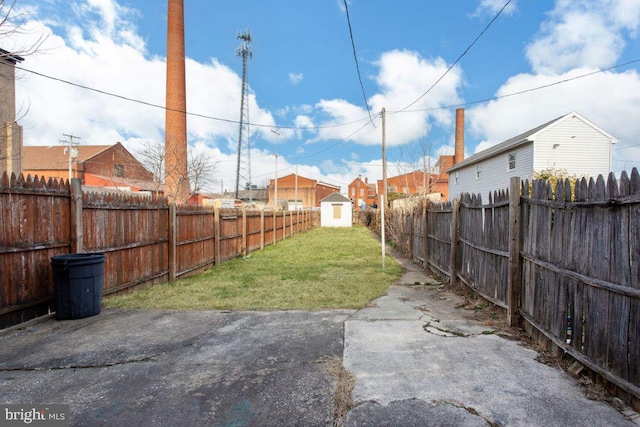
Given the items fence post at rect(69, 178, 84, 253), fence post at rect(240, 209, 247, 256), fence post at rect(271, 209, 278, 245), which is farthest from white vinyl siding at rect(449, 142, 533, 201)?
fence post at rect(69, 178, 84, 253)

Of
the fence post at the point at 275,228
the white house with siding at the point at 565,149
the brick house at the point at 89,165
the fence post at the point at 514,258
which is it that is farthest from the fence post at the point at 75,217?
the brick house at the point at 89,165

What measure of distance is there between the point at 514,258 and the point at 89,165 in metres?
51.2

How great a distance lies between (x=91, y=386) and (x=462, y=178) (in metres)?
28.3

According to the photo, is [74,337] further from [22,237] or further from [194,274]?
[194,274]

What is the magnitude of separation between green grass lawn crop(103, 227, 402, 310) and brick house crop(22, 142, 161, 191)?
36342mm

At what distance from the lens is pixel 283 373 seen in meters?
3.53

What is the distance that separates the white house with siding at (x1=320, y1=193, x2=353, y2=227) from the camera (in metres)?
39.7

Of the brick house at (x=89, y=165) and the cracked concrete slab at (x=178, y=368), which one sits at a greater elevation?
the brick house at (x=89, y=165)

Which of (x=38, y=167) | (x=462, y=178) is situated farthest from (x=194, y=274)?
(x=38, y=167)

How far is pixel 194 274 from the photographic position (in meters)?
9.73

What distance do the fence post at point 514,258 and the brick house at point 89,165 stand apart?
4321cm

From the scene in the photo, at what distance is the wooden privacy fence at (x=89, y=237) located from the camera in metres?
4.89

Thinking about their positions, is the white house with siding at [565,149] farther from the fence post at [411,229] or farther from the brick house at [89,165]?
the brick house at [89,165]

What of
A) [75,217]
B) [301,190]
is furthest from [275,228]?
[301,190]
